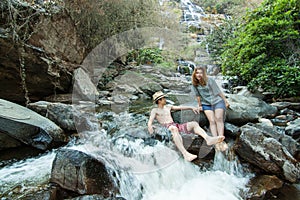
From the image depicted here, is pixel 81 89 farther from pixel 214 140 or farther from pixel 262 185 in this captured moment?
pixel 262 185

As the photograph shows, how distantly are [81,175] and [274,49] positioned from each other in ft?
20.1

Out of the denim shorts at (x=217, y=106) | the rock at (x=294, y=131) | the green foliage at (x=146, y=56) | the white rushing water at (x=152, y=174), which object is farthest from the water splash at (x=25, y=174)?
the green foliage at (x=146, y=56)

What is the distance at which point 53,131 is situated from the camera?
Answer: 332cm

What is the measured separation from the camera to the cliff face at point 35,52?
13.7 feet

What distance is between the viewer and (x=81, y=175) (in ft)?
7.00

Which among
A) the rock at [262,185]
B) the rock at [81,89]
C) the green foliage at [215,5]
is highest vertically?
the green foliage at [215,5]

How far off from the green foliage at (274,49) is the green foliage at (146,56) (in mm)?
5961

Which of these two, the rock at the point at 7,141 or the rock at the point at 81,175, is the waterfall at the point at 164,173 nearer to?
the rock at the point at 81,175

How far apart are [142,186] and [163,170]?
0.38m

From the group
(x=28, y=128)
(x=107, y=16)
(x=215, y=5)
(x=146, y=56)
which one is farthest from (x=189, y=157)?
(x=215, y=5)

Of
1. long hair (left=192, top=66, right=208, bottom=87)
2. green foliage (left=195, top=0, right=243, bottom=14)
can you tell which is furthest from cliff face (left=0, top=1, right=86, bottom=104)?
green foliage (left=195, top=0, right=243, bottom=14)

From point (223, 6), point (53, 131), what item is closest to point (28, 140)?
point (53, 131)

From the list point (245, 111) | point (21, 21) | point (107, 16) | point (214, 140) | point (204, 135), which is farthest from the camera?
point (107, 16)

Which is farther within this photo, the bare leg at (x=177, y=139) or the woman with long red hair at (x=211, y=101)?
the woman with long red hair at (x=211, y=101)
